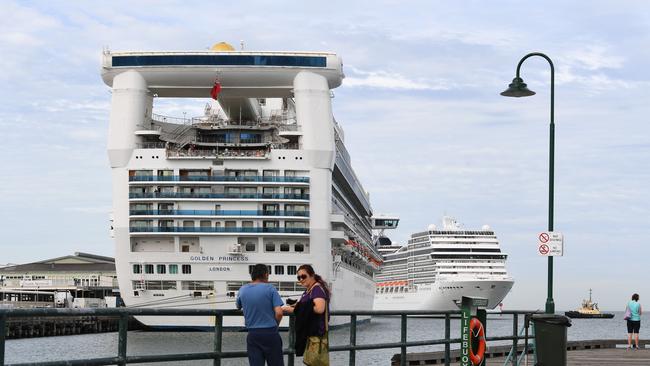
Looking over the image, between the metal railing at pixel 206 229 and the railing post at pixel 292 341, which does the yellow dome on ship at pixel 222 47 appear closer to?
the metal railing at pixel 206 229

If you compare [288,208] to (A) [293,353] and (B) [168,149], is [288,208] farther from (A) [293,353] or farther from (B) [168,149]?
(A) [293,353]

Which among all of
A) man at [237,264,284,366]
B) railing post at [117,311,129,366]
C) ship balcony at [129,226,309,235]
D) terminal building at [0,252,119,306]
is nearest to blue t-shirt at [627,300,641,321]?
man at [237,264,284,366]

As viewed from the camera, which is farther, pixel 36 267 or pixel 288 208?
pixel 36 267

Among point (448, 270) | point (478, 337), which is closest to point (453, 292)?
point (448, 270)

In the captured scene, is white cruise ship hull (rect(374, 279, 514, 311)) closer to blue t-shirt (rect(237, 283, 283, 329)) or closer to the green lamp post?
the green lamp post

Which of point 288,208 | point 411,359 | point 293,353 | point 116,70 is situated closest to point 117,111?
point 116,70

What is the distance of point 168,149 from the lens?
63.5 meters

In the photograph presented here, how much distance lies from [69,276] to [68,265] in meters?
3.98

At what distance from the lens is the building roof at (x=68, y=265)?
145 meters

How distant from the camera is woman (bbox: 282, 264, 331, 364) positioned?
11.0 meters

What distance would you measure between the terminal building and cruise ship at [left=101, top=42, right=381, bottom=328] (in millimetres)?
61698

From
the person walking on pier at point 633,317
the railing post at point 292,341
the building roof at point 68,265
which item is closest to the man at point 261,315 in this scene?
the railing post at point 292,341

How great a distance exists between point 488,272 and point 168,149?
222ft

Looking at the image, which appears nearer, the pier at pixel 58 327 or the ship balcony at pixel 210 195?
the ship balcony at pixel 210 195
